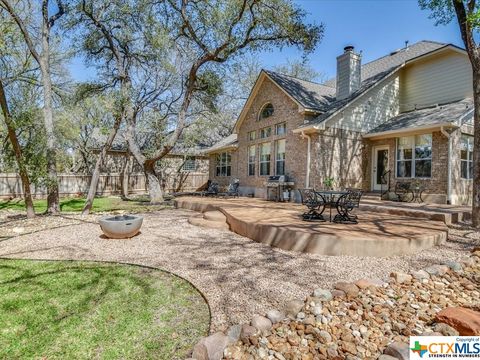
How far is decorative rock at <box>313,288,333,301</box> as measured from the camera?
11.5 ft

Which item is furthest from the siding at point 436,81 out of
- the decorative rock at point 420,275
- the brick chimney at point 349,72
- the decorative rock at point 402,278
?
the decorative rock at point 402,278

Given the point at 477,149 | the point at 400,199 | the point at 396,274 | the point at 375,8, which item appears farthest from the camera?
the point at 375,8

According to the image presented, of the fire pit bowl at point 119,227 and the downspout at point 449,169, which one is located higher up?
the downspout at point 449,169

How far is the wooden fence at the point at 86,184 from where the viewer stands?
1703 centimetres

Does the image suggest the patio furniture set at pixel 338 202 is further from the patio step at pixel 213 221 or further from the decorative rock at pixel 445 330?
the decorative rock at pixel 445 330

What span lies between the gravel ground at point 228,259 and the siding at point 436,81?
25.4ft

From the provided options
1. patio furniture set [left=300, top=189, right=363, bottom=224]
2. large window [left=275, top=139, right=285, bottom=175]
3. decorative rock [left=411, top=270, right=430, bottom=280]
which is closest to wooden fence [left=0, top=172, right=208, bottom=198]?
large window [left=275, top=139, right=285, bottom=175]

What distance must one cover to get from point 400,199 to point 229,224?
6.97m

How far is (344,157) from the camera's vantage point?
41.9 ft

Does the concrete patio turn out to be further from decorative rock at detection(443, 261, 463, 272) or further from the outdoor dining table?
decorative rock at detection(443, 261, 463, 272)

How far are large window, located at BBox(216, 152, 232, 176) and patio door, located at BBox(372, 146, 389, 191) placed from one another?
29.3 feet

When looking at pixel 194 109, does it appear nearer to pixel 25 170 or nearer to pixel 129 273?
pixel 25 170

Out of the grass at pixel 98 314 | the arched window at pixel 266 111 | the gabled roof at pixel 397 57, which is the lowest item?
the grass at pixel 98 314

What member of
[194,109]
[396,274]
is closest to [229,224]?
[396,274]
